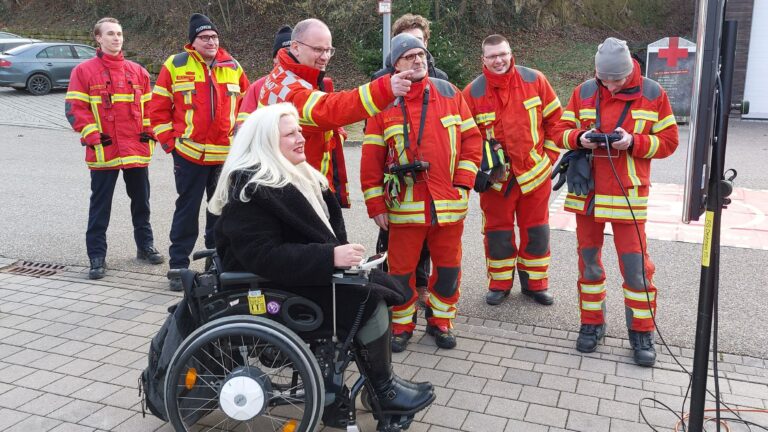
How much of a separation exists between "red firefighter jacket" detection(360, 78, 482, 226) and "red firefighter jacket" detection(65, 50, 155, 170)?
98.2 inches

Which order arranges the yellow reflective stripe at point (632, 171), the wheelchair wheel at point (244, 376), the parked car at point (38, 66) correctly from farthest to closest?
the parked car at point (38, 66) → the yellow reflective stripe at point (632, 171) → the wheelchair wheel at point (244, 376)

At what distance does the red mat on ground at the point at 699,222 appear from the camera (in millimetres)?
6781

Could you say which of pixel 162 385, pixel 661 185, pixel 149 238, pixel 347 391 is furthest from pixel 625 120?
pixel 661 185

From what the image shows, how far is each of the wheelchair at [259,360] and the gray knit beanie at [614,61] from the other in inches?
74.2

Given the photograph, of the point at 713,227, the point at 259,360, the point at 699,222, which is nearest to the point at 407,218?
the point at 259,360

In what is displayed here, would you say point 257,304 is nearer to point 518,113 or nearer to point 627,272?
point 627,272

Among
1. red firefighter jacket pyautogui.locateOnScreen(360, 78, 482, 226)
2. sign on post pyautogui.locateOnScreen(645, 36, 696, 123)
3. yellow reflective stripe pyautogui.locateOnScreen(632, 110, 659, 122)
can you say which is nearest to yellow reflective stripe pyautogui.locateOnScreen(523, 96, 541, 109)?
red firefighter jacket pyautogui.locateOnScreen(360, 78, 482, 226)

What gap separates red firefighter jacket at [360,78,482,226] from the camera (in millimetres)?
4328

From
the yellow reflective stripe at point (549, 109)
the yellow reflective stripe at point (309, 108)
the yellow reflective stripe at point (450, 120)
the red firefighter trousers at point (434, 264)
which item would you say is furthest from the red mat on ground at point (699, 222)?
the yellow reflective stripe at point (309, 108)

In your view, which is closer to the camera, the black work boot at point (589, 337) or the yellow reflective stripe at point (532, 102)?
the black work boot at point (589, 337)

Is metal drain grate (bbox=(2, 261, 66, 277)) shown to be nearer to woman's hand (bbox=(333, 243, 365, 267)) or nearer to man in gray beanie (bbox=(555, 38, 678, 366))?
woman's hand (bbox=(333, 243, 365, 267))

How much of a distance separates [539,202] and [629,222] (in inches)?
36.2

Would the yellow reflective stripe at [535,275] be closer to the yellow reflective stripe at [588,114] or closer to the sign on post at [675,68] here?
the yellow reflective stripe at [588,114]

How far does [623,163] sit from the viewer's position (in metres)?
4.23
